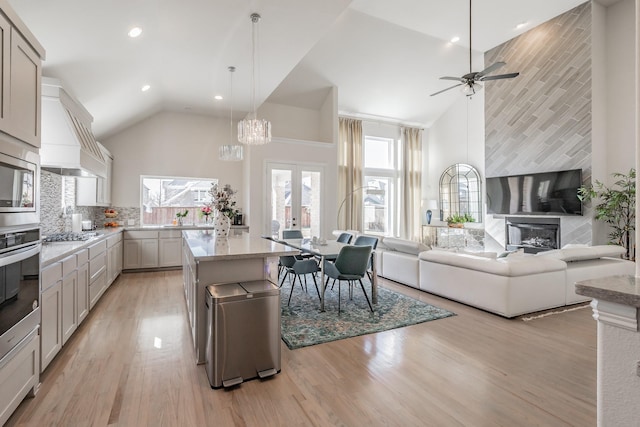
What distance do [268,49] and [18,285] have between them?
3809 millimetres

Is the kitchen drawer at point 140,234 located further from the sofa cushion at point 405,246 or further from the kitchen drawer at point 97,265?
the sofa cushion at point 405,246

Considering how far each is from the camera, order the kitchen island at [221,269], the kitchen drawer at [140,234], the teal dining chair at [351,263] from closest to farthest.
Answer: the kitchen island at [221,269]
the teal dining chair at [351,263]
the kitchen drawer at [140,234]

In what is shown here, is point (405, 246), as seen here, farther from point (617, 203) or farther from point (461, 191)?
point (461, 191)

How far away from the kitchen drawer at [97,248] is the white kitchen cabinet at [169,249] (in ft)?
5.68

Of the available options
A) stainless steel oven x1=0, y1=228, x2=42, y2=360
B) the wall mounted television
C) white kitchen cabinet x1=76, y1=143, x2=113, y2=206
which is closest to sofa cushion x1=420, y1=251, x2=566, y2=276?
the wall mounted television

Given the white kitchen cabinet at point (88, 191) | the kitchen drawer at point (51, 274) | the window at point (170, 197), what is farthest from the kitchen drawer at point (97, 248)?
the window at point (170, 197)

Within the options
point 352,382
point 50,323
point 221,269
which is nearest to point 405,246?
point 352,382

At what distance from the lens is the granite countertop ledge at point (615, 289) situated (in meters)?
1.02

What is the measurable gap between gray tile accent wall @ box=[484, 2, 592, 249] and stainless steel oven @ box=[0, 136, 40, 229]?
791 centimetres

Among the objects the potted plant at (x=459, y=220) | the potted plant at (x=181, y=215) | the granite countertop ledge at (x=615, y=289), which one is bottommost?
the granite countertop ledge at (x=615, y=289)

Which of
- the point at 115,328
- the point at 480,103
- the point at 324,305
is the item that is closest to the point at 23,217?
the point at 115,328

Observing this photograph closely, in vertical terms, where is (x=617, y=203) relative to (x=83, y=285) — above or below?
above

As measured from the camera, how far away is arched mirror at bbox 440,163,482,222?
28.1 feet

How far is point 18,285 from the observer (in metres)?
1.92
